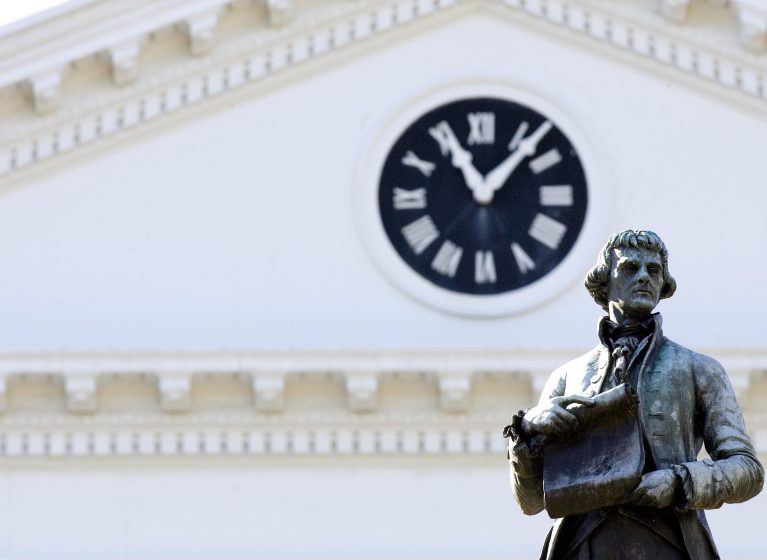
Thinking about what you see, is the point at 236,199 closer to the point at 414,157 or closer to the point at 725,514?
the point at 414,157

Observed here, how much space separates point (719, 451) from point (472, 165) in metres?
17.7

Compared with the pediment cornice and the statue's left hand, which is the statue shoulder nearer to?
the statue's left hand

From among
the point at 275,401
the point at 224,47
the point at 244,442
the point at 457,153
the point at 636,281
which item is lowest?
the point at 244,442

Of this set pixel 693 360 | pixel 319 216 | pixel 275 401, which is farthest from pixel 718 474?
pixel 319 216

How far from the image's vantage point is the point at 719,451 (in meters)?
8.85

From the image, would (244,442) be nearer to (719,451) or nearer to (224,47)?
(224,47)

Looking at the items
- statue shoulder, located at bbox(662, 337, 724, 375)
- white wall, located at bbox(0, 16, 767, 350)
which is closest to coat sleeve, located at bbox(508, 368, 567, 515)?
statue shoulder, located at bbox(662, 337, 724, 375)

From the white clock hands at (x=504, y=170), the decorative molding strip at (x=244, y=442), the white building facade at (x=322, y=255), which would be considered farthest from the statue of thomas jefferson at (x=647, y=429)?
the white clock hands at (x=504, y=170)

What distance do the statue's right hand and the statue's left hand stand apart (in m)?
0.22

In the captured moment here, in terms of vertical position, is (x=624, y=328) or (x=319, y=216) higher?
(x=319, y=216)

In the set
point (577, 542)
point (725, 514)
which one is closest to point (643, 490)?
point (577, 542)

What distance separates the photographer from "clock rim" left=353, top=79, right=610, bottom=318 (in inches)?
1046

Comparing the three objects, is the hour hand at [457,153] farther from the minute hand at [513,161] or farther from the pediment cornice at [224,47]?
the pediment cornice at [224,47]

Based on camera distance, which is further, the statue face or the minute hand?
the minute hand
